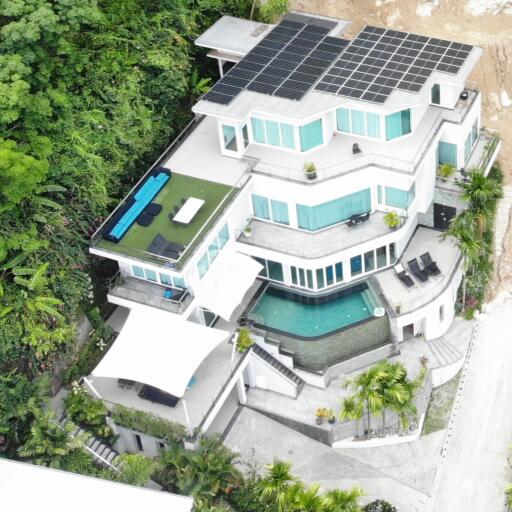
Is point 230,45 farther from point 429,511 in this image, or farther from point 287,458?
point 429,511

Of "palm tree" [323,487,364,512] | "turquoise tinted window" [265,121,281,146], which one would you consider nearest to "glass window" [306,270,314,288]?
"turquoise tinted window" [265,121,281,146]

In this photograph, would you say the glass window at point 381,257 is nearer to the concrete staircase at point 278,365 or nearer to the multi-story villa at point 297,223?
the multi-story villa at point 297,223

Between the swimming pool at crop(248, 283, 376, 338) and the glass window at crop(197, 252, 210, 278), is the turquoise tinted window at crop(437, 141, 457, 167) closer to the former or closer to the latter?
the swimming pool at crop(248, 283, 376, 338)

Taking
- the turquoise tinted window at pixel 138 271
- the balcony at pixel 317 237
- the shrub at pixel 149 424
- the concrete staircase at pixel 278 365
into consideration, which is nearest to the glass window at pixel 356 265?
the balcony at pixel 317 237

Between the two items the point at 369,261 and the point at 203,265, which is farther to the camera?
the point at 369,261

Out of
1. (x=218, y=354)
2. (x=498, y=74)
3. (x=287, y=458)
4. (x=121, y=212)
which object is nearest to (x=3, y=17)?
(x=121, y=212)

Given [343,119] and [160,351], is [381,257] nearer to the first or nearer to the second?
[343,119]

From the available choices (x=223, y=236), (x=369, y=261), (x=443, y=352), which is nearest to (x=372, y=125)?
(x=369, y=261)
